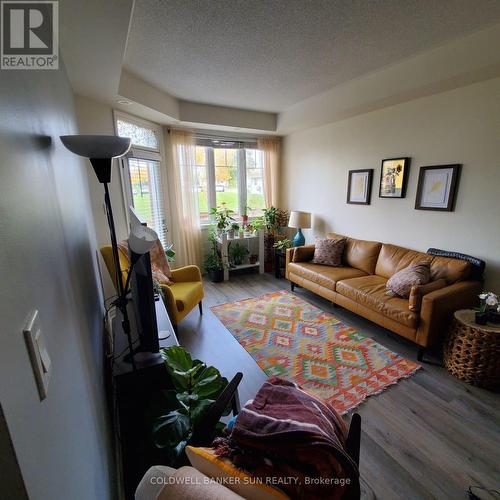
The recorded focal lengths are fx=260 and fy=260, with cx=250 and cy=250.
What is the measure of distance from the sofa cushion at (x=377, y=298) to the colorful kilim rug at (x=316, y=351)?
332 millimetres

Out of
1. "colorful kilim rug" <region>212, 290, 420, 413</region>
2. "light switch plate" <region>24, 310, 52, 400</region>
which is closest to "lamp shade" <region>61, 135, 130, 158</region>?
"light switch plate" <region>24, 310, 52, 400</region>

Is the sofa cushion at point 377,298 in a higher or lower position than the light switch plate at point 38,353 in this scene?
lower

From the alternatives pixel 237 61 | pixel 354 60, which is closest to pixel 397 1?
pixel 354 60

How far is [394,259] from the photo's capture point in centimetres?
304

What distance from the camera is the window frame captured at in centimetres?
Result: 309

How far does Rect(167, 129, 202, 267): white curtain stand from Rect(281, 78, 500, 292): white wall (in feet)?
6.29

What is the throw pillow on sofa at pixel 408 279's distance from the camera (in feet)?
8.05

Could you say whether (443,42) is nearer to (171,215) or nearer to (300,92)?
(300,92)

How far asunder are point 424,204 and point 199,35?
273 cm

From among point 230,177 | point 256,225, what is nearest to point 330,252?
point 256,225

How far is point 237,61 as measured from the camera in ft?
7.98

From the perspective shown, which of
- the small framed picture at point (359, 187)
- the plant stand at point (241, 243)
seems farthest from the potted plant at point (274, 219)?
the small framed picture at point (359, 187)

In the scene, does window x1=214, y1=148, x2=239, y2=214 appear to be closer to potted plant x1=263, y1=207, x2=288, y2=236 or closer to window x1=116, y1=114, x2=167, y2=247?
potted plant x1=263, y1=207, x2=288, y2=236

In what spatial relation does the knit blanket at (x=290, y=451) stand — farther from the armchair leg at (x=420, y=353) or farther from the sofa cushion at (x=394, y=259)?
the sofa cushion at (x=394, y=259)
